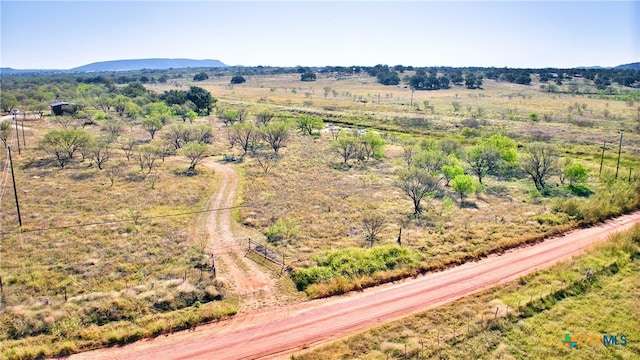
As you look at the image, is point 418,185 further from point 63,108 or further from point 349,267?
point 63,108

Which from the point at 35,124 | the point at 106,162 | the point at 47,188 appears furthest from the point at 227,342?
the point at 35,124

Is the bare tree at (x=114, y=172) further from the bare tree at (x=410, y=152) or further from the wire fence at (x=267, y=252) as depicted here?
the bare tree at (x=410, y=152)

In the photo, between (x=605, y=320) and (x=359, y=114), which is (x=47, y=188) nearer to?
(x=605, y=320)

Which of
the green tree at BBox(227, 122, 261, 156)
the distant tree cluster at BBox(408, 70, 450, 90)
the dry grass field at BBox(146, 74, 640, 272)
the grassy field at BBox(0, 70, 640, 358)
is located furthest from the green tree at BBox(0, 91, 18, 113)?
the distant tree cluster at BBox(408, 70, 450, 90)

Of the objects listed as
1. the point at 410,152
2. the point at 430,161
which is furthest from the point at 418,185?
the point at 410,152

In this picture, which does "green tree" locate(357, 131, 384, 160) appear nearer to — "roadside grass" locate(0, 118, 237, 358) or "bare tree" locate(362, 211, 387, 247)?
"bare tree" locate(362, 211, 387, 247)
